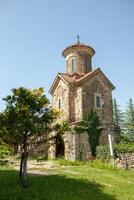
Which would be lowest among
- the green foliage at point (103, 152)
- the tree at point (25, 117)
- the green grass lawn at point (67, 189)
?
the green grass lawn at point (67, 189)

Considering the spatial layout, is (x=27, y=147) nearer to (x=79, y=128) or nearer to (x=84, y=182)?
(x=84, y=182)

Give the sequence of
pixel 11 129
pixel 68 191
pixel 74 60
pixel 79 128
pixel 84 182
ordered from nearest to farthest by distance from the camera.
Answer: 1. pixel 68 191
2. pixel 11 129
3. pixel 84 182
4. pixel 79 128
5. pixel 74 60

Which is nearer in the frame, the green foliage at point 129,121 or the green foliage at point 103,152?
the green foliage at point 103,152

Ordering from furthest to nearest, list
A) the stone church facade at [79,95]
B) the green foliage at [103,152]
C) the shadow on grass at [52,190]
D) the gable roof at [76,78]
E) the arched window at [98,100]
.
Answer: the arched window at [98,100]
the gable roof at [76,78]
the stone church facade at [79,95]
the green foliage at [103,152]
the shadow on grass at [52,190]

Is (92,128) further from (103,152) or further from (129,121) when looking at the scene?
(129,121)

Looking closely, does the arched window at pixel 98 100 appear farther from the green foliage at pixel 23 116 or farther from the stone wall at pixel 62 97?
the green foliage at pixel 23 116

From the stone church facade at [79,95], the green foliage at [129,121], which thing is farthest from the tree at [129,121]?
the stone church facade at [79,95]

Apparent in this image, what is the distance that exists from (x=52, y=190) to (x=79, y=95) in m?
18.6

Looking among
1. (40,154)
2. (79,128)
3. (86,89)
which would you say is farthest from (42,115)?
(86,89)

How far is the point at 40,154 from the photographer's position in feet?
47.1

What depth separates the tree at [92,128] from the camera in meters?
26.8

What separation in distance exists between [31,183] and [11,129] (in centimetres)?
A: 278

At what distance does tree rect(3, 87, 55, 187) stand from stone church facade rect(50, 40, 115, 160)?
44.9ft

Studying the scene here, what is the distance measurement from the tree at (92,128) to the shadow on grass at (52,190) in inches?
503
